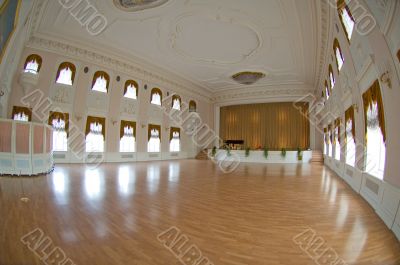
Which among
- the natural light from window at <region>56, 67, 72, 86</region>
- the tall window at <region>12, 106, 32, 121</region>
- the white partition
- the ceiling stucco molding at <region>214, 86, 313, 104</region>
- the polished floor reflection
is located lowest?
the polished floor reflection

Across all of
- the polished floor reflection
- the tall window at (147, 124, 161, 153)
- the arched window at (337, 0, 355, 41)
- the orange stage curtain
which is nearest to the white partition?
the polished floor reflection

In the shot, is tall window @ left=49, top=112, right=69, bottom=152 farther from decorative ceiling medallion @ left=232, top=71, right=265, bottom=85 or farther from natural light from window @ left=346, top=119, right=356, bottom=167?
natural light from window @ left=346, top=119, right=356, bottom=167

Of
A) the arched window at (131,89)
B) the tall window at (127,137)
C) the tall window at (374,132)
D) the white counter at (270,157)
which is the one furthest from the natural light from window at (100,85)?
the tall window at (374,132)

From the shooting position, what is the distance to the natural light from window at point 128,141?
47.4 ft

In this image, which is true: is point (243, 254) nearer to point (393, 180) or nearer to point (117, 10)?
point (393, 180)

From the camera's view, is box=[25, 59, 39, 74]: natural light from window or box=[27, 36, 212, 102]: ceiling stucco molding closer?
box=[25, 59, 39, 74]: natural light from window

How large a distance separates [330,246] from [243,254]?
1.21m

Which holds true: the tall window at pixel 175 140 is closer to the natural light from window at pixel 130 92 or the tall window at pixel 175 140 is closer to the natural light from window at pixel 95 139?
A: the natural light from window at pixel 130 92

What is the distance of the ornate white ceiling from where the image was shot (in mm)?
8750

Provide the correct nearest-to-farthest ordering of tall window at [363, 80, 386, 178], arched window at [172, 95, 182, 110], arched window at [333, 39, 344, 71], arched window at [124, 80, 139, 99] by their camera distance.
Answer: tall window at [363, 80, 386, 178]
arched window at [333, 39, 344, 71]
arched window at [124, 80, 139, 99]
arched window at [172, 95, 182, 110]

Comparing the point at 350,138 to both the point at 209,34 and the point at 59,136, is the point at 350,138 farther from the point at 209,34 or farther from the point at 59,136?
the point at 59,136

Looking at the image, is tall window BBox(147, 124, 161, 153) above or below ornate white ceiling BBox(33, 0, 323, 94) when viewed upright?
below

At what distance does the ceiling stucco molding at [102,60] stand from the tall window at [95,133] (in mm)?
3592

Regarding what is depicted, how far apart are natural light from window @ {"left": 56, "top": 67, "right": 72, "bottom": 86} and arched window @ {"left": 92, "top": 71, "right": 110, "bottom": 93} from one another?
1293 millimetres
